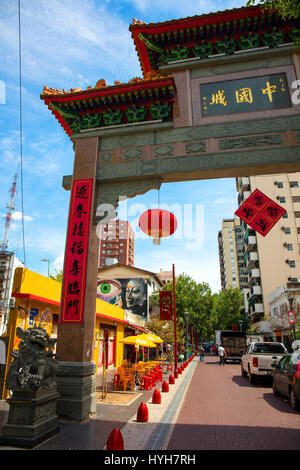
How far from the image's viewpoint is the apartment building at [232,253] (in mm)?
75625

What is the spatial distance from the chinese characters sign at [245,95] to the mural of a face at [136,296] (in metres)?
31.3

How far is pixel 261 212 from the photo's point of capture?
26.2ft

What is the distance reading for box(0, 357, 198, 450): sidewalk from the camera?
5.14m

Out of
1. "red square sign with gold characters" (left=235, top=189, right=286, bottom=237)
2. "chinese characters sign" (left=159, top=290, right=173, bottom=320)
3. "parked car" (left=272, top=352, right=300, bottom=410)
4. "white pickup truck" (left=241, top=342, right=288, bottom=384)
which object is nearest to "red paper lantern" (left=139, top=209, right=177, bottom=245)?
"red square sign with gold characters" (left=235, top=189, right=286, bottom=237)

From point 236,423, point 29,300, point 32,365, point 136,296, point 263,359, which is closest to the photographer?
point 32,365

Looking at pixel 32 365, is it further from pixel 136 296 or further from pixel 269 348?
pixel 136 296

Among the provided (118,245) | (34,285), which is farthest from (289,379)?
(118,245)

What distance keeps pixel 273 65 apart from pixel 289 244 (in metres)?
36.8

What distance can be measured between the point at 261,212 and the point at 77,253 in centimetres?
519

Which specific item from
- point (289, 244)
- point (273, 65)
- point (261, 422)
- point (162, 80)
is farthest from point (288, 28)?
point (289, 244)

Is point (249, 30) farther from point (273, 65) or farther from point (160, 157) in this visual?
point (160, 157)

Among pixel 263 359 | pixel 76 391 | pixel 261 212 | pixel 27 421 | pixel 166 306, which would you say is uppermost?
pixel 261 212

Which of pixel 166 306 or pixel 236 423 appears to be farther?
pixel 166 306

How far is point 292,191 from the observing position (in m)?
43.3
